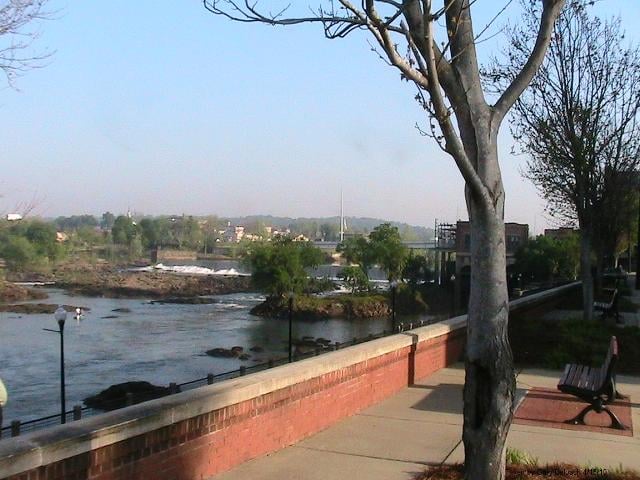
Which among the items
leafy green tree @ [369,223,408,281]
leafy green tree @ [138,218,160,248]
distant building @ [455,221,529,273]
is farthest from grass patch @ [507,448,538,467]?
leafy green tree @ [138,218,160,248]

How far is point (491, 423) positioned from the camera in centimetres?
461

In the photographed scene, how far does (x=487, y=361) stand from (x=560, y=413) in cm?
504

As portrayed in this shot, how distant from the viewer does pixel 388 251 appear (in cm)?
10038

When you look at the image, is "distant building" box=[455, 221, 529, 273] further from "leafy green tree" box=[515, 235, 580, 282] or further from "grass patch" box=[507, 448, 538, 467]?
"grass patch" box=[507, 448, 538, 467]

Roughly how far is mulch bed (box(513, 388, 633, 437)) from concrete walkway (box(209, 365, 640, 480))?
6.4 inches

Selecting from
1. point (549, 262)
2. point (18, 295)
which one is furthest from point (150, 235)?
point (549, 262)

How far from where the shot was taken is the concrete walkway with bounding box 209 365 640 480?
643cm

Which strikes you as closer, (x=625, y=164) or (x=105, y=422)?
(x=105, y=422)

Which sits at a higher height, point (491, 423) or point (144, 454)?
point (491, 423)

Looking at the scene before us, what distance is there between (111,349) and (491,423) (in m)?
42.9

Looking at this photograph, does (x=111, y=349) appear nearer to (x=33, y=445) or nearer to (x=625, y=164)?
(x=625, y=164)

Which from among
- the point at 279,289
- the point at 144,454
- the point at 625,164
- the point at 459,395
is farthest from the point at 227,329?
the point at 144,454

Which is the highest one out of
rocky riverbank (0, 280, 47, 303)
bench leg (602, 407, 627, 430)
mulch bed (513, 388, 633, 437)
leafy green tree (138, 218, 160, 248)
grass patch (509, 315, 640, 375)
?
leafy green tree (138, 218, 160, 248)

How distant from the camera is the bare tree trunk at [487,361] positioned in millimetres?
4617
